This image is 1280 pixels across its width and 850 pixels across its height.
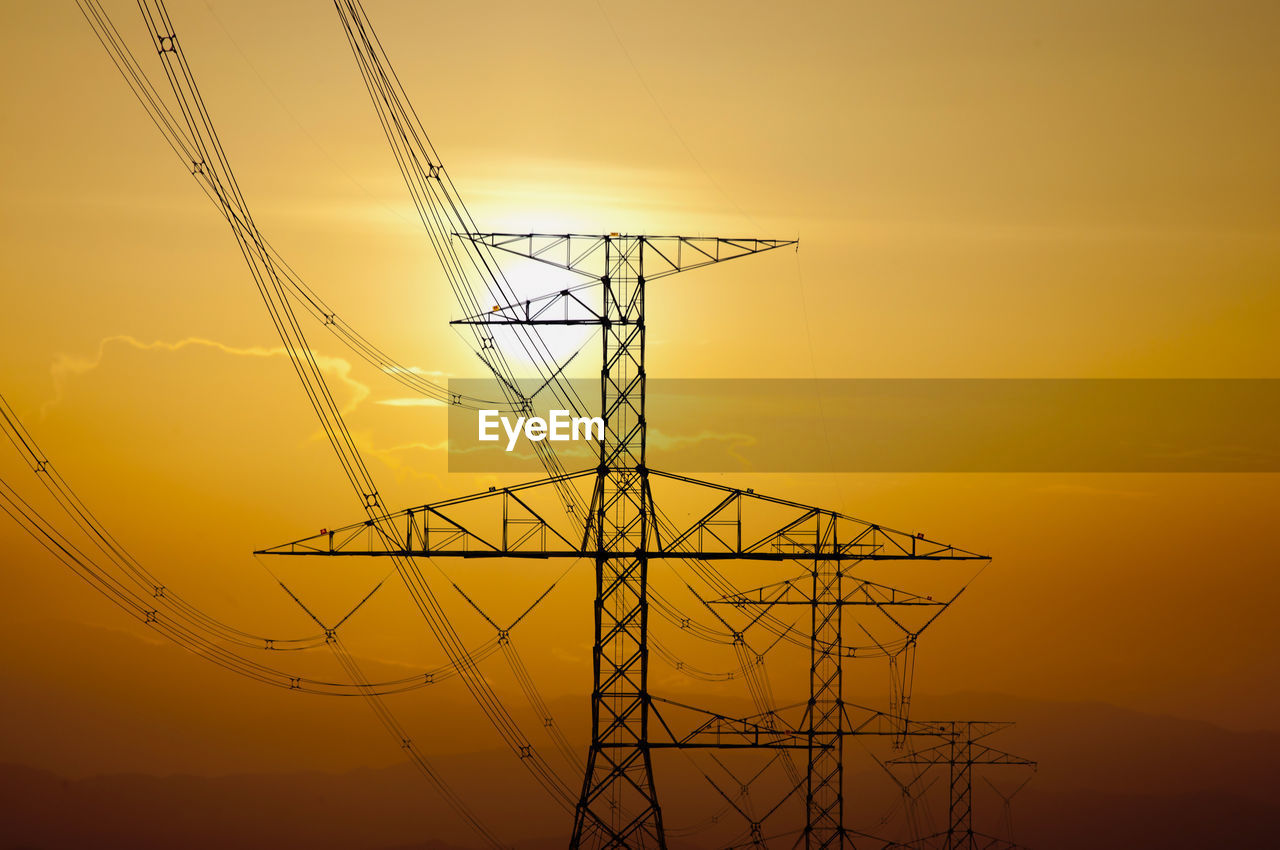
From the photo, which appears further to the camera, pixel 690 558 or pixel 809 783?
pixel 809 783

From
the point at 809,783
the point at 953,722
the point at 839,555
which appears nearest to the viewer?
the point at 839,555

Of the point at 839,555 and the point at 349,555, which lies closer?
the point at 349,555

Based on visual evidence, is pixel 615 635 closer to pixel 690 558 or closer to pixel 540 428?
pixel 690 558

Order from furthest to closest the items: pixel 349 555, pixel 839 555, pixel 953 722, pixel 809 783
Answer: pixel 953 722, pixel 809 783, pixel 839 555, pixel 349 555

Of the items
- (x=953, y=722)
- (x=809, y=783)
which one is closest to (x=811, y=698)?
(x=809, y=783)

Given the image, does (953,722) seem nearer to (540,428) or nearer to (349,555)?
(540,428)

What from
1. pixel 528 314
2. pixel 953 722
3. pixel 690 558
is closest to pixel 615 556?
pixel 690 558

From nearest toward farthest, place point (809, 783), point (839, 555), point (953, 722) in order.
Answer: point (839, 555), point (809, 783), point (953, 722)

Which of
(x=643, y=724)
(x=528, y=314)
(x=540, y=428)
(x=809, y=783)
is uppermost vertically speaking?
(x=528, y=314)

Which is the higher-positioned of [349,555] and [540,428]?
[540,428]

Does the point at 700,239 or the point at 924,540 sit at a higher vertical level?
the point at 700,239
